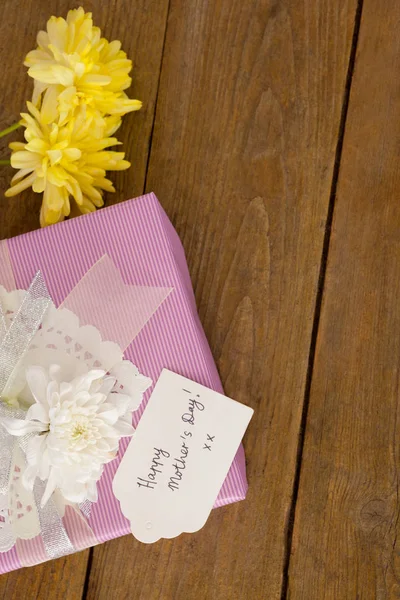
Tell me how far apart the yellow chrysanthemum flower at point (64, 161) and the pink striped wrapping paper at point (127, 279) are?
0.09 feet

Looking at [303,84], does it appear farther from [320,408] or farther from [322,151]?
[320,408]

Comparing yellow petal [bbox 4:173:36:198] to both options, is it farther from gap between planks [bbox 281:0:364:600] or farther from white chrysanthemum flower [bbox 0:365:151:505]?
gap between planks [bbox 281:0:364:600]

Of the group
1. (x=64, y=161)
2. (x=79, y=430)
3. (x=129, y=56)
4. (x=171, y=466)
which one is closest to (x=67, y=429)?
(x=79, y=430)

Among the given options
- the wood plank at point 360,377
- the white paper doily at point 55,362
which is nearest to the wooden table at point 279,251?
the wood plank at point 360,377

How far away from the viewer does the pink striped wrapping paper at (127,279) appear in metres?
0.62

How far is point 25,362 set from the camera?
0.61m

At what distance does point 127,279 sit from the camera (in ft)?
2.08

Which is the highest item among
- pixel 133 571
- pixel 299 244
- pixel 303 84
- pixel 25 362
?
pixel 303 84

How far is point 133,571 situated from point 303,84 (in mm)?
544

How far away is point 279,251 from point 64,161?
0.24 meters

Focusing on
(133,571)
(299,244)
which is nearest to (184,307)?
(299,244)

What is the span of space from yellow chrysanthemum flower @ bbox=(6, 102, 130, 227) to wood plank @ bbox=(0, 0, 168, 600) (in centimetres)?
5

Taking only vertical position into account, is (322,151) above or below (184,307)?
above

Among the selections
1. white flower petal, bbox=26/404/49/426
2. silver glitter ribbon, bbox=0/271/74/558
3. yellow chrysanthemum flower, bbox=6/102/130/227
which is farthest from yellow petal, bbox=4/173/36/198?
white flower petal, bbox=26/404/49/426
